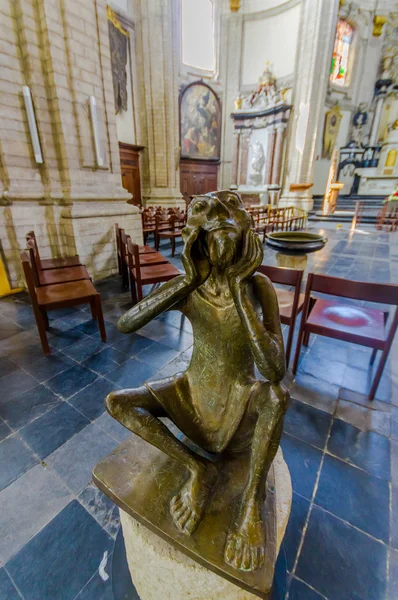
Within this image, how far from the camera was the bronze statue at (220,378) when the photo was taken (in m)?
0.83

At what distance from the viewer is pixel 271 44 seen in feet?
43.9

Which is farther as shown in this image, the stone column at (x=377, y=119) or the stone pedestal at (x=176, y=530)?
the stone column at (x=377, y=119)

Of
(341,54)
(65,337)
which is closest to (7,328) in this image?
(65,337)

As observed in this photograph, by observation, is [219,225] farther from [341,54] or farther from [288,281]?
[341,54]

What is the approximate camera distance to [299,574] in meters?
1.18

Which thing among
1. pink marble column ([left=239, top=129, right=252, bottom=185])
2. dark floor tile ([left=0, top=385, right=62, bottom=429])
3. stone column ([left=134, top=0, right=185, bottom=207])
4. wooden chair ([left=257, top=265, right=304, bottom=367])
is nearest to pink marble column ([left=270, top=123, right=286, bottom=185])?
pink marble column ([left=239, top=129, right=252, bottom=185])

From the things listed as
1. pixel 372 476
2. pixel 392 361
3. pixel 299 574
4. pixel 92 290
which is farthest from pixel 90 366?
pixel 392 361

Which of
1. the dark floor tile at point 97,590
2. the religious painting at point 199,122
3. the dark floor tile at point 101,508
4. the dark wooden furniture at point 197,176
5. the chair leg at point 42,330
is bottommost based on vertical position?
the dark floor tile at point 97,590

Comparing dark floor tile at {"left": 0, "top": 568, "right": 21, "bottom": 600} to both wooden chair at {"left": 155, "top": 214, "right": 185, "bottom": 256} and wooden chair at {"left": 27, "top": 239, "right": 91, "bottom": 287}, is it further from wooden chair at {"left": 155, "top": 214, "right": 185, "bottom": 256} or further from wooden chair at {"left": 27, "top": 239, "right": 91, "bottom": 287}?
wooden chair at {"left": 155, "top": 214, "right": 185, "bottom": 256}

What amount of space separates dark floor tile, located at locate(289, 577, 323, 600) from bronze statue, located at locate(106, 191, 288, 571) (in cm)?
60

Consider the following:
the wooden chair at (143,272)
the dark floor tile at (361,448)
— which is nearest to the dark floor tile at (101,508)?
the dark floor tile at (361,448)

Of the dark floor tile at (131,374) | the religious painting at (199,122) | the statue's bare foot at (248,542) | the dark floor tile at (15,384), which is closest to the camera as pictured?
the statue's bare foot at (248,542)

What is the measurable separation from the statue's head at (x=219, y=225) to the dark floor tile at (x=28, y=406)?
73.2 inches

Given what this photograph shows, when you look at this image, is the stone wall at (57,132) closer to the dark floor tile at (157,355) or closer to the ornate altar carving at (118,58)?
the dark floor tile at (157,355)
